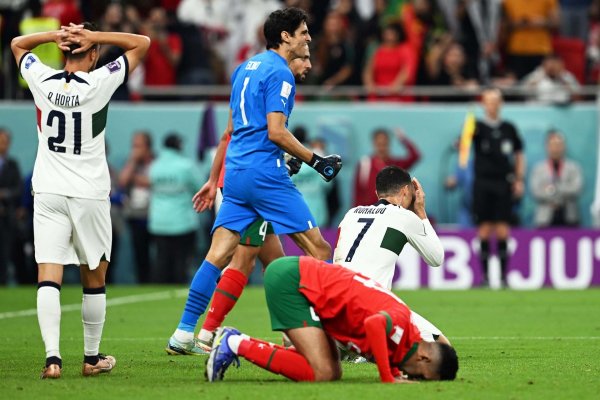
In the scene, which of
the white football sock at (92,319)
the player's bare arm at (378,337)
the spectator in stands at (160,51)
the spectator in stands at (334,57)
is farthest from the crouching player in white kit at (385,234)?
the spectator in stands at (334,57)

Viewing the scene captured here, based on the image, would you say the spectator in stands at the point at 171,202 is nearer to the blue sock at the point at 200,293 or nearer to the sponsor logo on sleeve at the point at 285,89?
the blue sock at the point at 200,293

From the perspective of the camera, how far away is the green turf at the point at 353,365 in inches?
297

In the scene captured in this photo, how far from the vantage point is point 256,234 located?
992cm

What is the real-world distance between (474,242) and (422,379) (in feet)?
38.6

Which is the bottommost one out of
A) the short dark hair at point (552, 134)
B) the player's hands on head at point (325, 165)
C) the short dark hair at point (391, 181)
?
the short dark hair at point (552, 134)

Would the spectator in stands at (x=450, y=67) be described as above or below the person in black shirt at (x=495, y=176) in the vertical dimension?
above

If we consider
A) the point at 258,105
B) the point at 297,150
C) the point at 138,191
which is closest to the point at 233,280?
the point at 297,150

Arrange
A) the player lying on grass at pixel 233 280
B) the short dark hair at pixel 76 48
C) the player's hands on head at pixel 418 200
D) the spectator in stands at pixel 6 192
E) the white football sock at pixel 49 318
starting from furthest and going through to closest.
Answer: the spectator in stands at pixel 6 192 < the player lying on grass at pixel 233 280 < the player's hands on head at pixel 418 200 < the short dark hair at pixel 76 48 < the white football sock at pixel 49 318

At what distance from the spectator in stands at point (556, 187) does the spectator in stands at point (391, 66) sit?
2449mm

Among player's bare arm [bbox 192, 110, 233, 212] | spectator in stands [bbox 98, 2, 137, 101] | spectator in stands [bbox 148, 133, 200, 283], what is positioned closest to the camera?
player's bare arm [bbox 192, 110, 233, 212]

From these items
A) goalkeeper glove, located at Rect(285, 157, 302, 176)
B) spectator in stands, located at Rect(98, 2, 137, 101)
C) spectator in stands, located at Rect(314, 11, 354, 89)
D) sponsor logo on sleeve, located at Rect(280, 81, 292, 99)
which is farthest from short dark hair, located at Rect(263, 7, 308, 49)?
spectator in stands, located at Rect(314, 11, 354, 89)

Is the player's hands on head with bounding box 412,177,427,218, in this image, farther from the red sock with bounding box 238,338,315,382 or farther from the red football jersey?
the red sock with bounding box 238,338,315,382

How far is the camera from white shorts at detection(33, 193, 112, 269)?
8.38 metres

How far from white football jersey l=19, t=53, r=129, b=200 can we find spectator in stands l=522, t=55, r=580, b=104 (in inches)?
519
